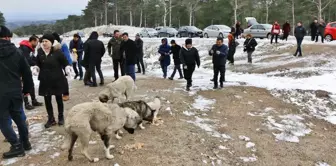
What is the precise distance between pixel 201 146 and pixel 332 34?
72.1ft

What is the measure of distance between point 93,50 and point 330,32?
19.6 m

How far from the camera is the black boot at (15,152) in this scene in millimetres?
5871

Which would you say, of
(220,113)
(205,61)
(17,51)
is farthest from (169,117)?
(205,61)

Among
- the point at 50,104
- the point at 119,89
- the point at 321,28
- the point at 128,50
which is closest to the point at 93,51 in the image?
the point at 128,50

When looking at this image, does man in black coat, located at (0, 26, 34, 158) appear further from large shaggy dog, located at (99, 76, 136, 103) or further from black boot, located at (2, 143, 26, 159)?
large shaggy dog, located at (99, 76, 136, 103)

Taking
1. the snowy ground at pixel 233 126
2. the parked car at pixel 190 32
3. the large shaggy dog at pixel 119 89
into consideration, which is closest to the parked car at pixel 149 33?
the parked car at pixel 190 32

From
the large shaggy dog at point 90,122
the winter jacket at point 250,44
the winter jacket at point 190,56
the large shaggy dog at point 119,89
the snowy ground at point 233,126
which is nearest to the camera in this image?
the large shaggy dog at point 90,122

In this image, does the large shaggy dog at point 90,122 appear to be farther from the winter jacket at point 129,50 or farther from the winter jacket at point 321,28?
the winter jacket at point 321,28

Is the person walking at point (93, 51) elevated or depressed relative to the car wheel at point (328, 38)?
depressed

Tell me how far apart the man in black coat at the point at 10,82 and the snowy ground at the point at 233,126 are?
24.4 inches

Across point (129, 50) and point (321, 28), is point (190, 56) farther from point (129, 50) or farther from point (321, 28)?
point (321, 28)

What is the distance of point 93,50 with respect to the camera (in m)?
11.3

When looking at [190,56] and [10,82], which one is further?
[190,56]

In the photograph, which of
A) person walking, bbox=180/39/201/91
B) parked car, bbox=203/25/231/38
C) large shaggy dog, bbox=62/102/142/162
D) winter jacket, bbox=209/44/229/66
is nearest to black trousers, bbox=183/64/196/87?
person walking, bbox=180/39/201/91
